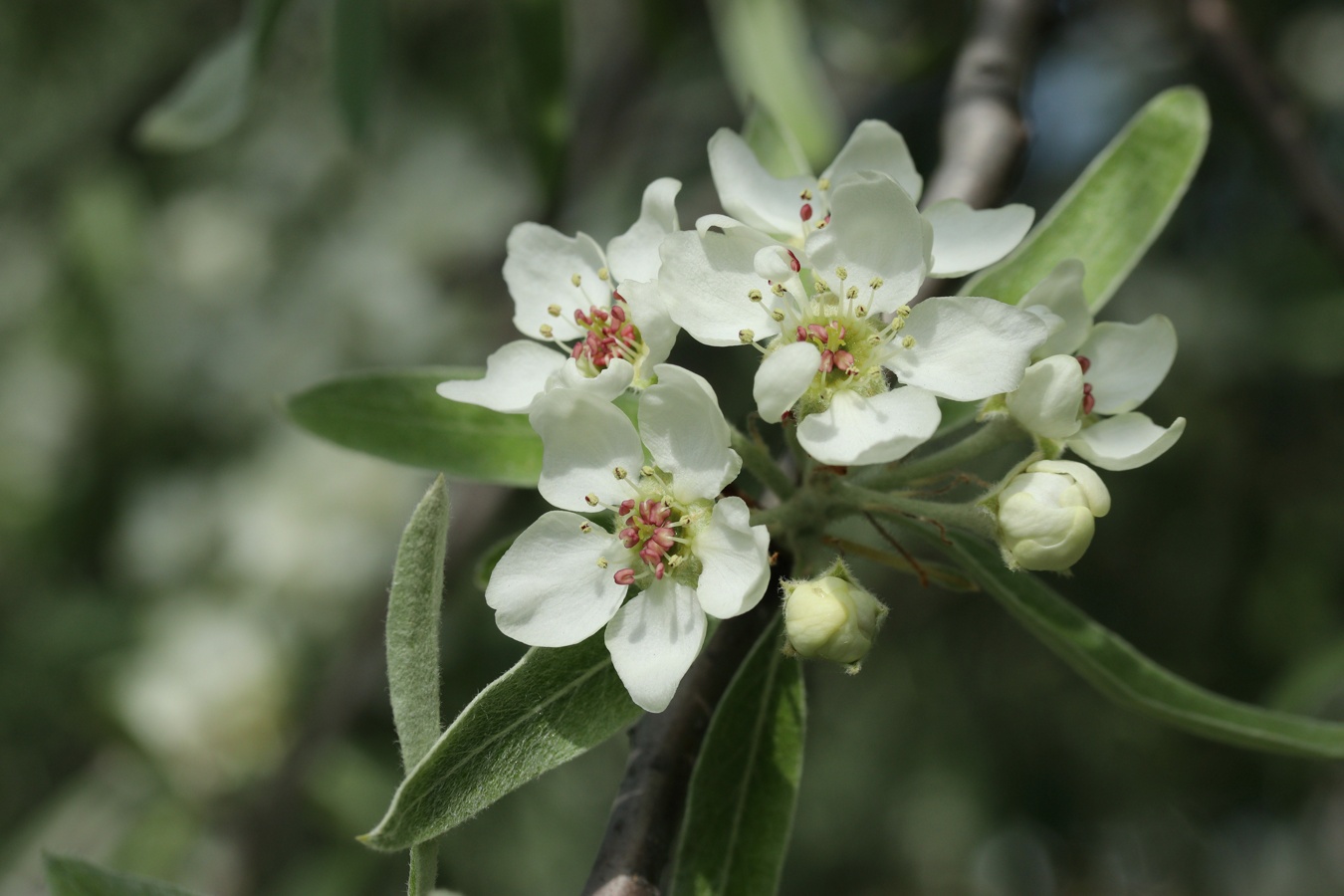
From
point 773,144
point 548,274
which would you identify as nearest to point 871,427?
point 548,274

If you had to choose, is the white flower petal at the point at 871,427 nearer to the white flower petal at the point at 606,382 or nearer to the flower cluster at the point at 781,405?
the flower cluster at the point at 781,405

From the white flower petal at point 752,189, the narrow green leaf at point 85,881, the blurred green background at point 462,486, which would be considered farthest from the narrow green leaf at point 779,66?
the narrow green leaf at point 85,881

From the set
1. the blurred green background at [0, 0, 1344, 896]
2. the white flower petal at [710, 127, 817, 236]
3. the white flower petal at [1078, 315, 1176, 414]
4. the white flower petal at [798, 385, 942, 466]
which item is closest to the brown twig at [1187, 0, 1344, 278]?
the blurred green background at [0, 0, 1344, 896]

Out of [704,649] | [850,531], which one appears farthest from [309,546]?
[704,649]

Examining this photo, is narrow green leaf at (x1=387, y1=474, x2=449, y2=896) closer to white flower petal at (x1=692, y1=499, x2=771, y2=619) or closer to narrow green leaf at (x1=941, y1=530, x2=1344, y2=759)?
white flower petal at (x1=692, y1=499, x2=771, y2=619)

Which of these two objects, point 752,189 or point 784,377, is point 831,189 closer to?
point 752,189

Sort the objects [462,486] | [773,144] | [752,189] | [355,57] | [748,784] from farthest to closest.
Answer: [462,486] → [355,57] → [773,144] → [752,189] → [748,784]

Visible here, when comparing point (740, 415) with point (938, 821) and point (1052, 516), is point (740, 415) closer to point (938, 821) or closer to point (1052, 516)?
point (938, 821)
